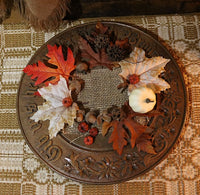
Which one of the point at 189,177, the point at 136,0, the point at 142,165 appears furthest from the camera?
the point at 136,0

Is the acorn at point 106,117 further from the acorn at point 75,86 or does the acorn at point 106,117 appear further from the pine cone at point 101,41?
the pine cone at point 101,41

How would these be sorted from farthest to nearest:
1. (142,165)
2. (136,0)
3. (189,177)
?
(136,0), (189,177), (142,165)

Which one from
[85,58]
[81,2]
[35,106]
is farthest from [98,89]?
[81,2]

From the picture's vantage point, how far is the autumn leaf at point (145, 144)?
2.45 feet

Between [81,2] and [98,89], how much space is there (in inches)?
16.3

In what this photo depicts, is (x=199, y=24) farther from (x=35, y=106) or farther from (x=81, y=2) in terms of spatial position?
(x=35, y=106)

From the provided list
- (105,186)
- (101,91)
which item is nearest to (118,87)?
(101,91)

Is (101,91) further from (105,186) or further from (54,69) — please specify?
(105,186)

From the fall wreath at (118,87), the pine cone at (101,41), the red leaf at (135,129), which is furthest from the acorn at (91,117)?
the pine cone at (101,41)

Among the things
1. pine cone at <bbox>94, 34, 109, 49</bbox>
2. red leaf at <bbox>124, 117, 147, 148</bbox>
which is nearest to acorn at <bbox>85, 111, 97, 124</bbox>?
red leaf at <bbox>124, 117, 147, 148</bbox>

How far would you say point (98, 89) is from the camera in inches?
32.7

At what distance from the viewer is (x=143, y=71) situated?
791mm

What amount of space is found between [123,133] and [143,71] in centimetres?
23

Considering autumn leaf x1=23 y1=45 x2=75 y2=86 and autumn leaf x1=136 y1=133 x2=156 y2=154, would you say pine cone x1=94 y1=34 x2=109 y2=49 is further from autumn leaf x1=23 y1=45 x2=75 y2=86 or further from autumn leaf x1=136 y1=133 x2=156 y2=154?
autumn leaf x1=136 y1=133 x2=156 y2=154
